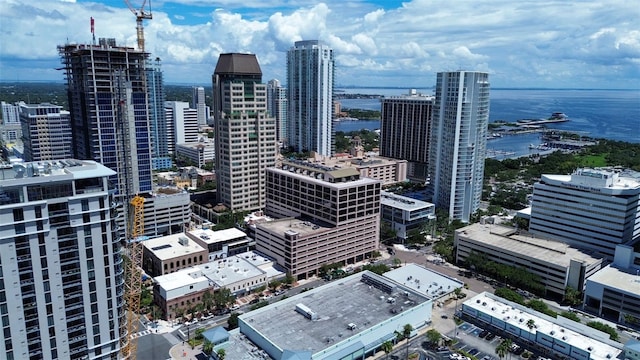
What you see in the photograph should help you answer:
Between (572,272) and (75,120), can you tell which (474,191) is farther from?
(75,120)

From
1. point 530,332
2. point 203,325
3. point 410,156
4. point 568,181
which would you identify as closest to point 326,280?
point 203,325

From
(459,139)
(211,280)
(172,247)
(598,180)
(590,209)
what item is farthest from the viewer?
(459,139)

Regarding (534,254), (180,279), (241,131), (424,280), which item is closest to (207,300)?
(180,279)

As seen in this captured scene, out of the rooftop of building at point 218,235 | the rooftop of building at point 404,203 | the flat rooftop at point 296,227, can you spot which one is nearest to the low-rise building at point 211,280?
the rooftop of building at point 218,235

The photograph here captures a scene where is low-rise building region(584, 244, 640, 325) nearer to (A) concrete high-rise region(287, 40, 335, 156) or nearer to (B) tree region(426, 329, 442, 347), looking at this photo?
(B) tree region(426, 329, 442, 347)

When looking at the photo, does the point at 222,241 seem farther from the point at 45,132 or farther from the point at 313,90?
the point at 313,90
